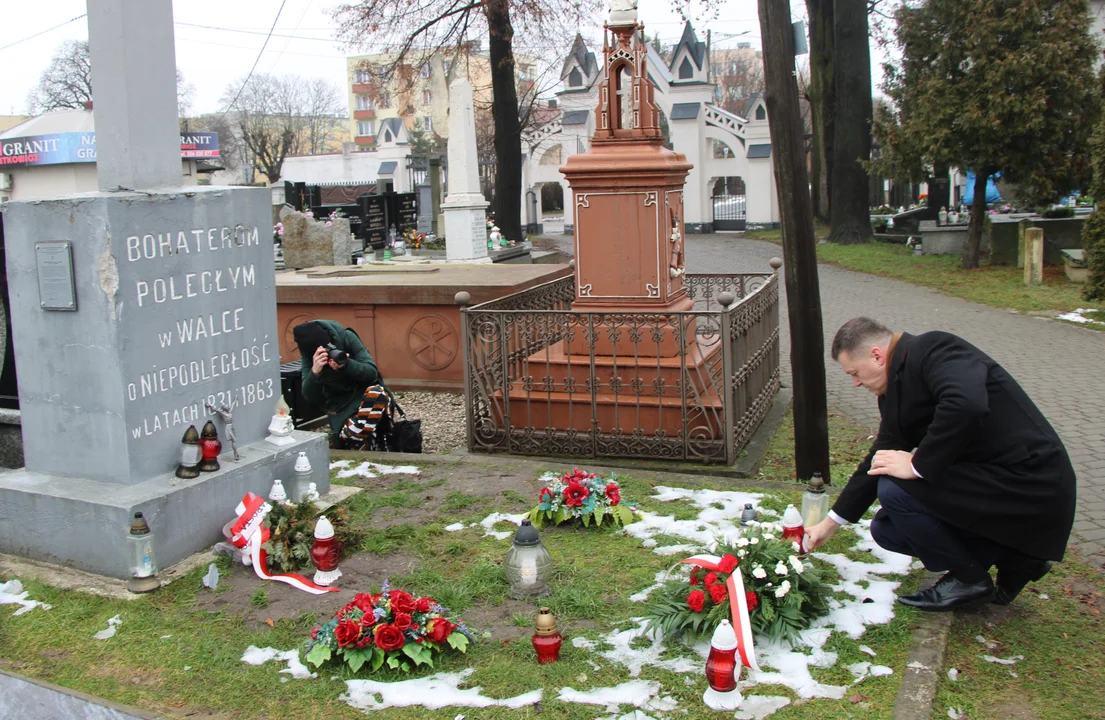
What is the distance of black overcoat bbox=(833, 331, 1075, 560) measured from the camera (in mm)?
3869

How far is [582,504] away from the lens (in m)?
5.50

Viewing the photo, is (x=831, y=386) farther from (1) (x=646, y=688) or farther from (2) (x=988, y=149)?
(2) (x=988, y=149)

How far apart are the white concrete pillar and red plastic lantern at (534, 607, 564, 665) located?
10.0ft

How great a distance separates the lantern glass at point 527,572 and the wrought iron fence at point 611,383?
2.73 m

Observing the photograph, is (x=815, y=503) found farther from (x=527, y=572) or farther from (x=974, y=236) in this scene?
(x=974, y=236)

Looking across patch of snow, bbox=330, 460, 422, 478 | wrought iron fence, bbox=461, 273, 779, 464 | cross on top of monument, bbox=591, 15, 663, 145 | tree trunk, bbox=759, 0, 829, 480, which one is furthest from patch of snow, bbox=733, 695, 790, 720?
cross on top of monument, bbox=591, 15, 663, 145

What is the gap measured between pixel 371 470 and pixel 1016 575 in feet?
13.5

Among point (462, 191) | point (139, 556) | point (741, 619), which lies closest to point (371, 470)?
point (139, 556)

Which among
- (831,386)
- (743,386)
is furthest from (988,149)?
(743,386)

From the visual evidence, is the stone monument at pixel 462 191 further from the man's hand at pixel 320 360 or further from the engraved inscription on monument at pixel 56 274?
the engraved inscription on monument at pixel 56 274

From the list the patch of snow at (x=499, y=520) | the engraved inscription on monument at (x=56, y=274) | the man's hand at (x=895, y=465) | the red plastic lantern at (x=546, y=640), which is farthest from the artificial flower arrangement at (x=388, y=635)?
the engraved inscription on monument at (x=56, y=274)

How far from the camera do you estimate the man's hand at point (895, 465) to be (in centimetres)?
406

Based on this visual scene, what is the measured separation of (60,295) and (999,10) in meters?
18.1

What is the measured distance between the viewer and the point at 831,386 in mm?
10594
